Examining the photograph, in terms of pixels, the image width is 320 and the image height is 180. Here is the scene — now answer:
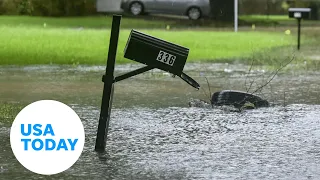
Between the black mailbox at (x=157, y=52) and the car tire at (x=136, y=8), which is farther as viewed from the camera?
the car tire at (x=136, y=8)

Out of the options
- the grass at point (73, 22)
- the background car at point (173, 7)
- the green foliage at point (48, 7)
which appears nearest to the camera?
the grass at point (73, 22)

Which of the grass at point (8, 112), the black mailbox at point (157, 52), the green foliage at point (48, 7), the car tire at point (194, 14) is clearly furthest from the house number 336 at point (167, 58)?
the car tire at point (194, 14)

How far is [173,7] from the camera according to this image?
4006 centimetres

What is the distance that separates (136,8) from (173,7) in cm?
174

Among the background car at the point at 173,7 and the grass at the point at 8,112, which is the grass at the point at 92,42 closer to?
the background car at the point at 173,7

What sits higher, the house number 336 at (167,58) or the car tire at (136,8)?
the house number 336 at (167,58)

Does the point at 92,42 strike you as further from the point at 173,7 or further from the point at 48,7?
the point at 48,7

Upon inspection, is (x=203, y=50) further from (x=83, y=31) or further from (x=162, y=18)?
(x=162, y=18)

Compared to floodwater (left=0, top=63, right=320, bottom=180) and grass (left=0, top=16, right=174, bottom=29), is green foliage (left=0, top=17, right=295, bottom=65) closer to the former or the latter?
grass (left=0, top=16, right=174, bottom=29)

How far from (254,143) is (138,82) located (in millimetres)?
6194

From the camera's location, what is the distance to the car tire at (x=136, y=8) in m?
40.4

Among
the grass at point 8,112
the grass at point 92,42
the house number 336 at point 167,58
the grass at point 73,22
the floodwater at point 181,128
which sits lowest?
the grass at point 73,22

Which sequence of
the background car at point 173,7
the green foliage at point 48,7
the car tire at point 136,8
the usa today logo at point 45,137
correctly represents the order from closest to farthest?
1. the usa today logo at point 45,137
2. the green foliage at point 48,7
3. the background car at point 173,7
4. the car tire at point 136,8

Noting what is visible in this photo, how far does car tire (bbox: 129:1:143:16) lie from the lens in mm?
40406
